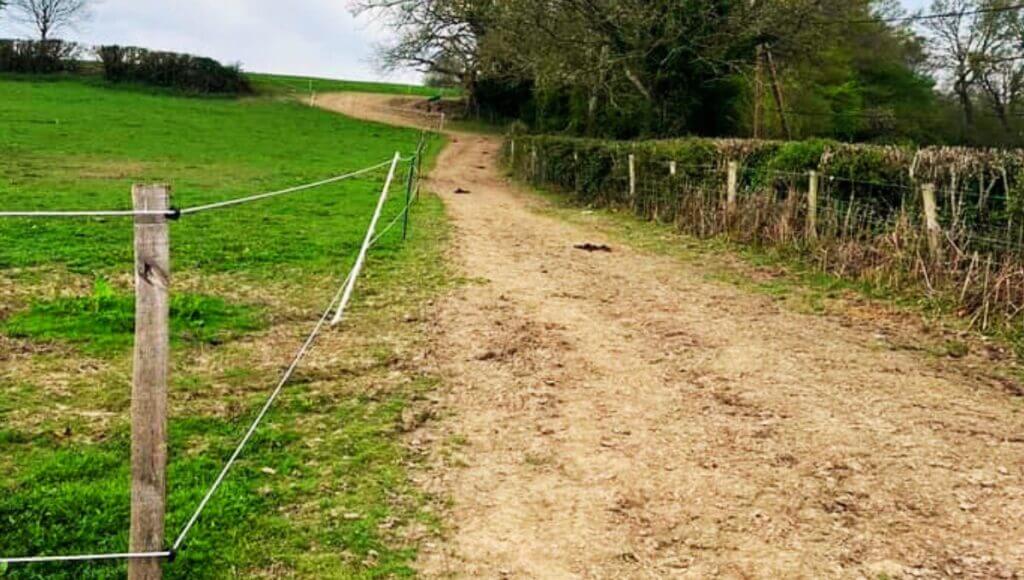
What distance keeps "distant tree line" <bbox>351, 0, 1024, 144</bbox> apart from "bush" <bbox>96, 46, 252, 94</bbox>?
11.6 m

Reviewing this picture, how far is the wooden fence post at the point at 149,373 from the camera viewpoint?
267 cm

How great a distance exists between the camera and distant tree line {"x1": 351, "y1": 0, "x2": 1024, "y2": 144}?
21.5 meters

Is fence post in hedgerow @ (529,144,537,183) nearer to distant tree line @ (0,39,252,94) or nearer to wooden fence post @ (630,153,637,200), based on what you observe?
wooden fence post @ (630,153,637,200)

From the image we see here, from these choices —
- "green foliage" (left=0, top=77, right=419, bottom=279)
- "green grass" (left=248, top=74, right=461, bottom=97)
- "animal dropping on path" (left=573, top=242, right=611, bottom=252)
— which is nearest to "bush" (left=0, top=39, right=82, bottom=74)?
"green foliage" (left=0, top=77, right=419, bottom=279)

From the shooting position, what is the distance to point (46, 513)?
3.62 metres

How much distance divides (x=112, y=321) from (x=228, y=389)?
1961 millimetres

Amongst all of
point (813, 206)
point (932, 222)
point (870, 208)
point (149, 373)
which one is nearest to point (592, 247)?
point (813, 206)

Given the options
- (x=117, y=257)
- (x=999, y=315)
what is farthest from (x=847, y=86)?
(x=117, y=257)

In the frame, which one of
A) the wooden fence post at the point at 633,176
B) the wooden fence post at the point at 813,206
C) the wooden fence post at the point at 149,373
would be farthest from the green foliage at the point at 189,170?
the wooden fence post at the point at 149,373

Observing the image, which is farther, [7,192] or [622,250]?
[7,192]

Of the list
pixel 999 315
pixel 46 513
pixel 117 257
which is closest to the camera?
pixel 46 513

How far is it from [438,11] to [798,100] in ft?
54.4

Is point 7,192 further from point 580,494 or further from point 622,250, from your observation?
point 580,494

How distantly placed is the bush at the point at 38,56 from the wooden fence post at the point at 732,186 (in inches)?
1735
